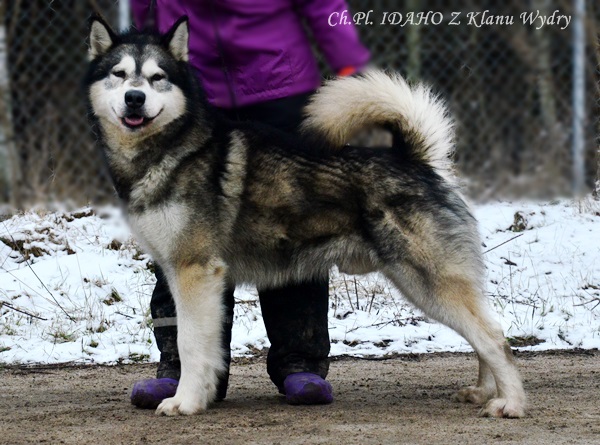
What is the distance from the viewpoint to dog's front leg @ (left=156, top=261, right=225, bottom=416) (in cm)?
335

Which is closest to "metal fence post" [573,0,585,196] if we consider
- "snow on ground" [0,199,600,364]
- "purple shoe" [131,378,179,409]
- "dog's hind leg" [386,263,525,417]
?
"snow on ground" [0,199,600,364]

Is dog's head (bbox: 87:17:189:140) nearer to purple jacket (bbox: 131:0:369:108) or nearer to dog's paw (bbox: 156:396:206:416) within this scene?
purple jacket (bbox: 131:0:369:108)

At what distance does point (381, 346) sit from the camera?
4.78 meters

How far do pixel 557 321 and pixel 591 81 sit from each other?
306 centimetres

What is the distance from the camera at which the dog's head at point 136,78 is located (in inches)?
133

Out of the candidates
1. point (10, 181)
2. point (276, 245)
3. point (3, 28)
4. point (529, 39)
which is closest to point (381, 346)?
point (276, 245)

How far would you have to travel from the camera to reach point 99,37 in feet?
11.5

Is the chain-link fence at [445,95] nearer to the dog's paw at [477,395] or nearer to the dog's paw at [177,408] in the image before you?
the dog's paw at [477,395]

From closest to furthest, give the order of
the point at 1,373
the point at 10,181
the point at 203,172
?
the point at 203,172 < the point at 1,373 < the point at 10,181

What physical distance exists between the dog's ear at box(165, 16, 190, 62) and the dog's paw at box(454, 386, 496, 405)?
5.26ft

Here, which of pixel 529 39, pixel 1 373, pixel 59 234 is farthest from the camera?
pixel 529 39

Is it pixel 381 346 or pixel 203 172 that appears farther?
pixel 381 346

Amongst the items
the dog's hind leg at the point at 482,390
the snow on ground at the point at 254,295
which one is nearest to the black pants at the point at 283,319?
the dog's hind leg at the point at 482,390

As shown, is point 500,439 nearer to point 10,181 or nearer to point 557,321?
point 557,321
